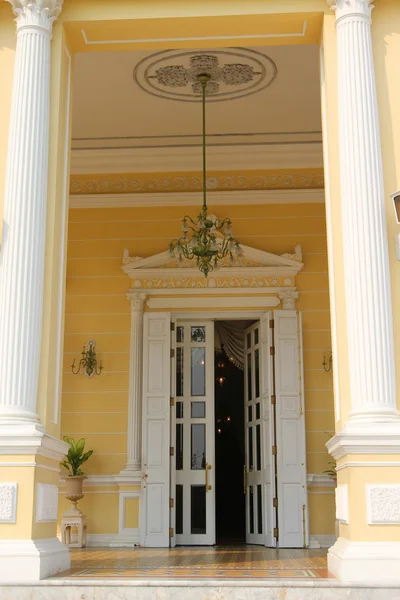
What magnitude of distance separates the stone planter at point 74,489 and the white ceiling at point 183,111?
3.88m

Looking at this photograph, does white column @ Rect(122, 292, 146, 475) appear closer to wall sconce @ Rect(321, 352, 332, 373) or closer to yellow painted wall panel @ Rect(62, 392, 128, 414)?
yellow painted wall panel @ Rect(62, 392, 128, 414)

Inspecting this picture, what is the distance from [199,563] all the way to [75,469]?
2847 mm

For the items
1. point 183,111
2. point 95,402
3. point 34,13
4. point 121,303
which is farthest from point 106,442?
point 34,13

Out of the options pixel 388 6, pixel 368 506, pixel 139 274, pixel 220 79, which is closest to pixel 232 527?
pixel 139 274

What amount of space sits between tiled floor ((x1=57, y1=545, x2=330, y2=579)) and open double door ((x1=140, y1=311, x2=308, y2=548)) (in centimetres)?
55

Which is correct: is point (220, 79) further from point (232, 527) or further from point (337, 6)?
point (232, 527)

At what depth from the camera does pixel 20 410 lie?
4910mm

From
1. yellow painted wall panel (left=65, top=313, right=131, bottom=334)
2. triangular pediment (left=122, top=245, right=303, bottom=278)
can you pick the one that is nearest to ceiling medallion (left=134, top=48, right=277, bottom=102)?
triangular pediment (left=122, top=245, right=303, bottom=278)

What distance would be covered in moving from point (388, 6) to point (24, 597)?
4.65m

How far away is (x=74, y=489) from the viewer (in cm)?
841

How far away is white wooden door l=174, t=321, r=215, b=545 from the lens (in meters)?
8.73

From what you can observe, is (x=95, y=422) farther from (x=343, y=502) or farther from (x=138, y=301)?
(x=343, y=502)

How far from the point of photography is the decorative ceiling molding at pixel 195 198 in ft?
30.7

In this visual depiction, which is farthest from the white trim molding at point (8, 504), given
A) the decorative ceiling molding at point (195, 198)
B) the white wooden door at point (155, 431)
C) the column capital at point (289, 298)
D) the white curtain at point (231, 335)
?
the white curtain at point (231, 335)
